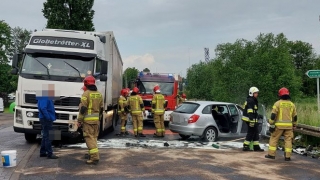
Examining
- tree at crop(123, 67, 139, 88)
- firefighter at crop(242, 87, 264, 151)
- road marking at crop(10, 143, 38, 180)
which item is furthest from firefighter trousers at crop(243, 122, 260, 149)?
tree at crop(123, 67, 139, 88)

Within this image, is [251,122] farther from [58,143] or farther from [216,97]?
[216,97]

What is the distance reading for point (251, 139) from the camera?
11.3m

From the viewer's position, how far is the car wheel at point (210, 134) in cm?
1295

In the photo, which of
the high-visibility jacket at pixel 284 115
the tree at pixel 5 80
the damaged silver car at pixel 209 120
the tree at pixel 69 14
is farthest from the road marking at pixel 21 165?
the tree at pixel 5 80

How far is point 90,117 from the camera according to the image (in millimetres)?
8812

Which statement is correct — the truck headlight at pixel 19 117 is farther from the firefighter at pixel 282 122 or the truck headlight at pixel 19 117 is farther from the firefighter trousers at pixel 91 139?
the firefighter at pixel 282 122

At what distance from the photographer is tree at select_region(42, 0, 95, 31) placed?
3366cm

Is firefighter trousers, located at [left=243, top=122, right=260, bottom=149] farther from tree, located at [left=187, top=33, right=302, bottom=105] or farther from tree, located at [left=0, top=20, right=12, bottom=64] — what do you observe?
tree, located at [left=0, top=20, right=12, bottom=64]

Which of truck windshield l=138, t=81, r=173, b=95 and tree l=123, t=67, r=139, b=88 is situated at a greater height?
tree l=123, t=67, r=139, b=88

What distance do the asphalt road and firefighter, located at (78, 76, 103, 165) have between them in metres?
0.35

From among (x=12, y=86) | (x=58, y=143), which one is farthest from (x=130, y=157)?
(x=12, y=86)

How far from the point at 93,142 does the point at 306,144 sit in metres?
7.11

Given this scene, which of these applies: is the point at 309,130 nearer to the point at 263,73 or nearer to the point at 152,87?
the point at 152,87

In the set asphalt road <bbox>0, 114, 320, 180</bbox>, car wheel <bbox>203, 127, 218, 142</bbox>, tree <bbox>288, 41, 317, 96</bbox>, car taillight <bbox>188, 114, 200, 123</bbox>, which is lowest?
asphalt road <bbox>0, 114, 320, 180</bbox>
